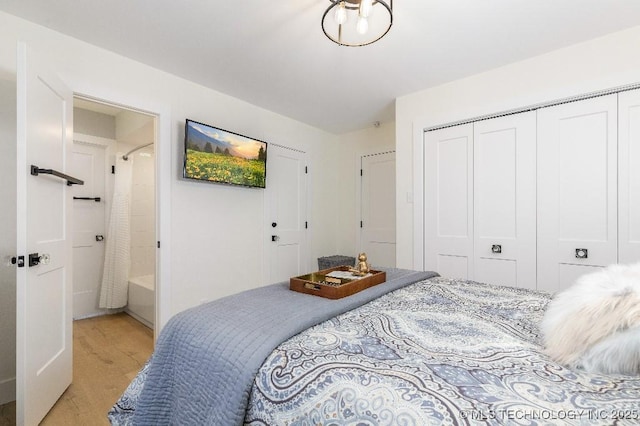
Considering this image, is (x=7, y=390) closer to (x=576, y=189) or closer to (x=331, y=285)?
(x=331, y=285)

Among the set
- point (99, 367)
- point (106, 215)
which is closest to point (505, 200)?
point (99, 367)

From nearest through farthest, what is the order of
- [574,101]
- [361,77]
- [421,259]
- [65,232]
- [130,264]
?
1. [65,232]
2. [574,101]
3. [361,77]
4. [421,259]
5. [130,264]

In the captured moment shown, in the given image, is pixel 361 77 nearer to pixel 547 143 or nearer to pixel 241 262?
pixel 547 143

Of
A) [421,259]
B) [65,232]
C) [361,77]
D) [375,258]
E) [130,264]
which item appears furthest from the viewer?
[375,258]

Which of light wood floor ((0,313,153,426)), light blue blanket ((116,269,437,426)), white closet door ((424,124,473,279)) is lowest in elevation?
light wood floor ((0,313,153,426))

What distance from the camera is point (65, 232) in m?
1.99

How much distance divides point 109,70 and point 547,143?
3429 millimetres

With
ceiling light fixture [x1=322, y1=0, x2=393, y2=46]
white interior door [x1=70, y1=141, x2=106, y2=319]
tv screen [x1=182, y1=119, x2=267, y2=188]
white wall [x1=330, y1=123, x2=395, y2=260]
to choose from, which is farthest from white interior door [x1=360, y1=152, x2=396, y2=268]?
white interior door [x1=70, y1=141, x2=106, y2=319]

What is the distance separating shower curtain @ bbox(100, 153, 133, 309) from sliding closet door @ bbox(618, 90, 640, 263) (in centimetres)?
473

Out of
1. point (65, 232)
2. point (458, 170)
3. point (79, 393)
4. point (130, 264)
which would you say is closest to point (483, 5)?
point (458, 170)

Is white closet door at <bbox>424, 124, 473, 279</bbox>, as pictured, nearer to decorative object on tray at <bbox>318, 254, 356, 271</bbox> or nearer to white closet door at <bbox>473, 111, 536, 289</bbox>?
white closet door at <bbox>473, 111, 536, 289</bbox>

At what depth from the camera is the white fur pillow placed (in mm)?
697

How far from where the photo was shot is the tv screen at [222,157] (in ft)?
8.84

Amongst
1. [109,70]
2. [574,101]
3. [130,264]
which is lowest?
[130,264]
